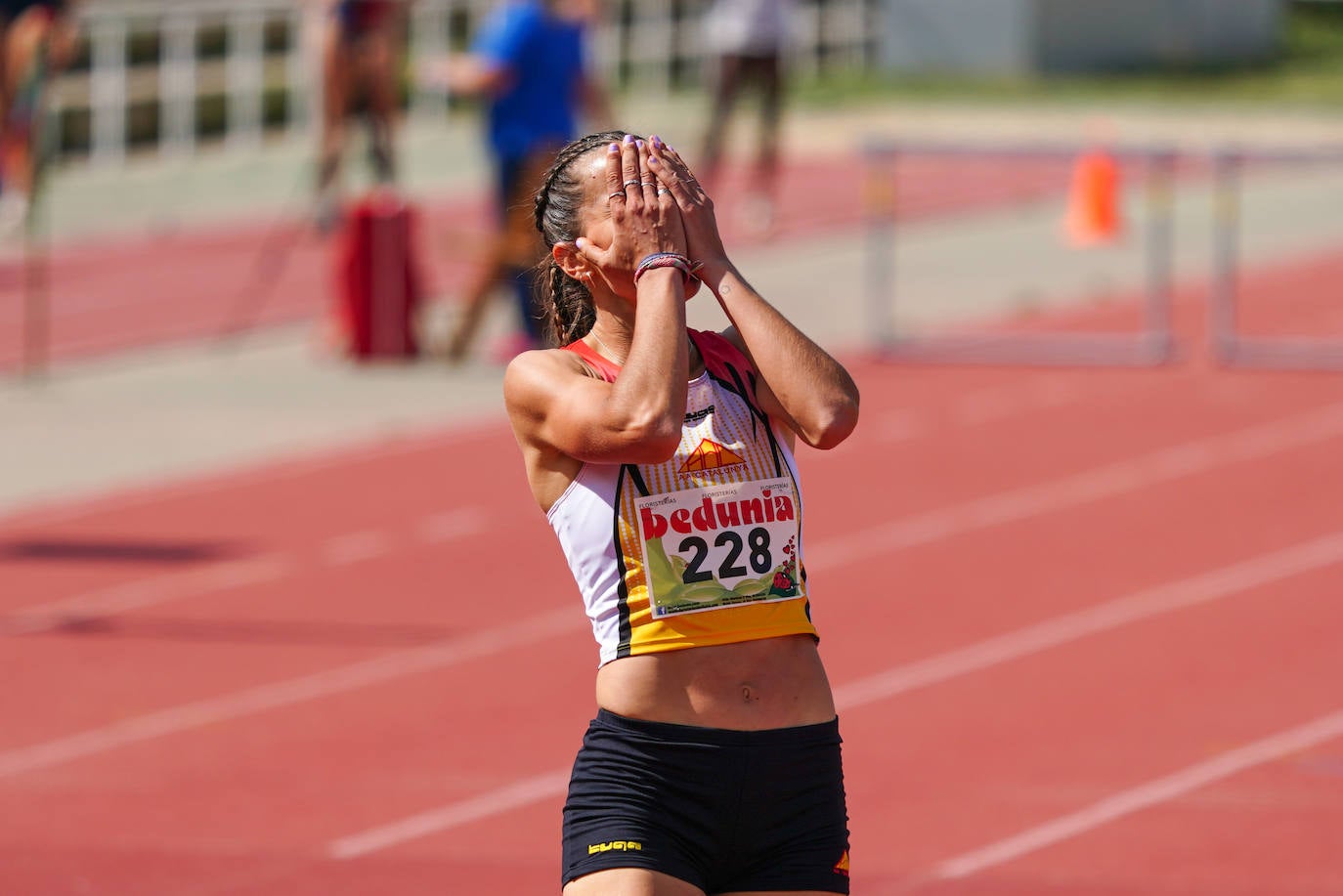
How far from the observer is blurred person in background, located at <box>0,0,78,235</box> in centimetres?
1647

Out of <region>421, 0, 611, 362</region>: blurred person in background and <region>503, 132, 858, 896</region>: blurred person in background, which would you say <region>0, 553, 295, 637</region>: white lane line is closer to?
<region>421, 0, 611, 362</region>: blurred person in background

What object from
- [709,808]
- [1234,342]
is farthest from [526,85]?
[709,808]

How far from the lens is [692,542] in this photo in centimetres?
→ 404

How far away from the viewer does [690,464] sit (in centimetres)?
407

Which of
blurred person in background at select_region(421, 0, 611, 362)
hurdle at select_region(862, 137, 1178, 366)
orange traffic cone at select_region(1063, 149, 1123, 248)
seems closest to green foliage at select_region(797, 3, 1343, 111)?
orange traffic cone at select_region(1063, 149, 1123, 248)

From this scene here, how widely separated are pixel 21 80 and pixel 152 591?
9.23m

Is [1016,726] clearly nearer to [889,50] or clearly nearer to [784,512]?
[784,512]

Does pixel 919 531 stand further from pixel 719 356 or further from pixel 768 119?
pixel 768 119

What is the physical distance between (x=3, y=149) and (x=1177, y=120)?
42.0ft

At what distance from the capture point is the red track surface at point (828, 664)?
22.6 ft

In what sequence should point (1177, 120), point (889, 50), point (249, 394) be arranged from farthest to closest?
point (889, 50) < point (1177, 120) < point (249, 394)

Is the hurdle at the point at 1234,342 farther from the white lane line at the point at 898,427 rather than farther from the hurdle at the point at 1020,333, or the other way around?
the white lane line at the point at 898,427

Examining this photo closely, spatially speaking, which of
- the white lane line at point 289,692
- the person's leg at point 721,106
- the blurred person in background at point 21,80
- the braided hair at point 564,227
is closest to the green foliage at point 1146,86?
the person's leg at point 721,106

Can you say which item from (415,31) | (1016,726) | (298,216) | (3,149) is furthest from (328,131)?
(1016,726)
